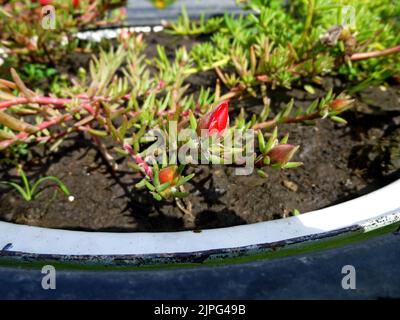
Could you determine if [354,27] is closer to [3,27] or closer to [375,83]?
[375,83]

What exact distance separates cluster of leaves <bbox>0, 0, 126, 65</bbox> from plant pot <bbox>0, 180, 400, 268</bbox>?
77 centimetres

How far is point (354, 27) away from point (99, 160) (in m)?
0.74

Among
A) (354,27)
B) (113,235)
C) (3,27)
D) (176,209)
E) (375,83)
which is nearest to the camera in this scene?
(113,235)

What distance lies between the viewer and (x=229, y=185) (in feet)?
3.53

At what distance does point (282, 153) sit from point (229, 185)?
297 mm

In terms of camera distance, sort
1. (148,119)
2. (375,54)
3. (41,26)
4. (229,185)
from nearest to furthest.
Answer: (148,119) < (229,185) < (375,54) < (41,26)

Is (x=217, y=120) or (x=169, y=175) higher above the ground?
(x=217, y=120)

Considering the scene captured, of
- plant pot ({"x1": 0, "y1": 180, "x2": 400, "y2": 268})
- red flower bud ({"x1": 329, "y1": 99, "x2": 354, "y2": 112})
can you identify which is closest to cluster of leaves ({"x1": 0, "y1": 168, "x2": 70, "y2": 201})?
plant pot ({"x1": 0, "y1": 180, "x2": 400, "y2": 268})

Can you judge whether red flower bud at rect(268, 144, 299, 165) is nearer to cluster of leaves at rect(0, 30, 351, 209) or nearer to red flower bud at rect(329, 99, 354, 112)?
cluster of leaves at rect(0, 30, 351, 209)

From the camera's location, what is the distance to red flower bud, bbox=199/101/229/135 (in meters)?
0.71

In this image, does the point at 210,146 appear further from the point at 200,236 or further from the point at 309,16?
the point at 309,16

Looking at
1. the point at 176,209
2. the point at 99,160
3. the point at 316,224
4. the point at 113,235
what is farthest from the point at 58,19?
the point at 316,224

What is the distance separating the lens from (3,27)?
4.81 feet

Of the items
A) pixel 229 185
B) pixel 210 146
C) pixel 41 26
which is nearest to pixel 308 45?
pixel 229 185
